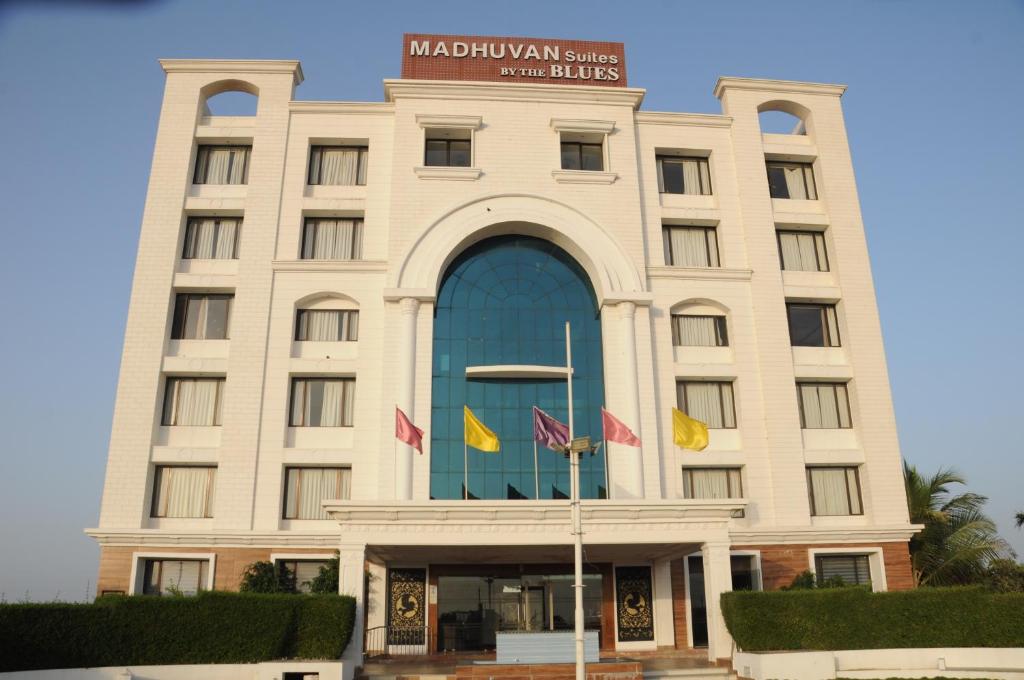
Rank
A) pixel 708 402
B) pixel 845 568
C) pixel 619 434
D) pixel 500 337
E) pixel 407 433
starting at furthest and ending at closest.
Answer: pixel 708 402 < pixel 500 337 < pixel 845 568 < pixel 407 433 < pixel 619 434

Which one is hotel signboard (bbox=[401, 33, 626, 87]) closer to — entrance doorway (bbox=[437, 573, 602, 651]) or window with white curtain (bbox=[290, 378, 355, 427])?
window with white curtain (bbox=[290, 378, 355, 427])

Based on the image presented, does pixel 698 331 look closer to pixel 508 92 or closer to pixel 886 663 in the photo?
pixel 508 92

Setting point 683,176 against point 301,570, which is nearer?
point 301,570

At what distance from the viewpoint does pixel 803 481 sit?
35.2 m

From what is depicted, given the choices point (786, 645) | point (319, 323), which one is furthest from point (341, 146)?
point (786, 645)

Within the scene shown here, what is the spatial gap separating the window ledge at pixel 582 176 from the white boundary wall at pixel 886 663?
811 inches

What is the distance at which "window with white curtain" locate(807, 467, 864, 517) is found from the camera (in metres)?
35.7

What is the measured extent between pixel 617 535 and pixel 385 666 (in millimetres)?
8904

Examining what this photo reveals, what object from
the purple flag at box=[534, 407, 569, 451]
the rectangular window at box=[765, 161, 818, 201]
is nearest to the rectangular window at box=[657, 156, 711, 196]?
the rectangular window at box=[765, 161, 818, 201]

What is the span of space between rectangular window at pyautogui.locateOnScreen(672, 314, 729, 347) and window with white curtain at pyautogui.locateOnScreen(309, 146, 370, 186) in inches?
608

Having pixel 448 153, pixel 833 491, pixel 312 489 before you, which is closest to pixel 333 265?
pixel 448 153

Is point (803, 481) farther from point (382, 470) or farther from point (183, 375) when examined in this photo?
point (183, 375)

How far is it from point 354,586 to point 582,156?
72.2ft

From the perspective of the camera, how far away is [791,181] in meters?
41.0
